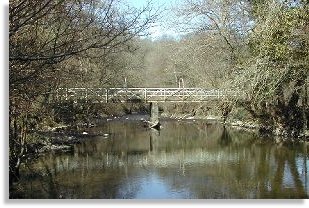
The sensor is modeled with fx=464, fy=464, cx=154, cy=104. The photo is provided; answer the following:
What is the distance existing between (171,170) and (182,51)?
790 cm

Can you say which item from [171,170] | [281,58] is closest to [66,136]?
[171,170]

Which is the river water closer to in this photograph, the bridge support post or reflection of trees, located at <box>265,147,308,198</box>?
reflection of trees, located at <box>265,147,308,198</box>

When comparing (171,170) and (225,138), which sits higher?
(225,138)

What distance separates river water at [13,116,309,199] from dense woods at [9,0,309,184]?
Answer: 0.93m

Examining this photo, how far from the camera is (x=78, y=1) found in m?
4.29

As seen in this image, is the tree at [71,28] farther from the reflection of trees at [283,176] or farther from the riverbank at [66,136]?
the riverbank at [66,136]

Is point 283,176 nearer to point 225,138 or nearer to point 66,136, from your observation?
point 225,138

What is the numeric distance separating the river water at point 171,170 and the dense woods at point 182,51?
36.6 inches

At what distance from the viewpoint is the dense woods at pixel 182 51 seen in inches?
168

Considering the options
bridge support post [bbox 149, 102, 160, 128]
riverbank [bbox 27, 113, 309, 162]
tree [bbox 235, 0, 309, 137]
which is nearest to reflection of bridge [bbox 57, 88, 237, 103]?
bridge support post [bbox 149, 102, 160, 128]

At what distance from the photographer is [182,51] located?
1583 cm

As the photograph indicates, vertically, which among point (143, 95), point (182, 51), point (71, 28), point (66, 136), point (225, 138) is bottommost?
point (225, 138)

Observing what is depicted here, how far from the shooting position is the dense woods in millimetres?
4262

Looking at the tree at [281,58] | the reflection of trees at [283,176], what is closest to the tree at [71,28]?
the reflection of trees at [283,176]
